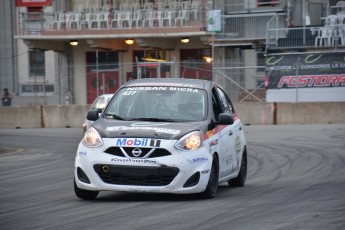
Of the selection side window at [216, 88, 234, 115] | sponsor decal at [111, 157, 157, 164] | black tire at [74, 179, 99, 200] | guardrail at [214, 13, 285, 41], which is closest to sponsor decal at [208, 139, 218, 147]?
sponsor decal at [111, 157, 157, 164]

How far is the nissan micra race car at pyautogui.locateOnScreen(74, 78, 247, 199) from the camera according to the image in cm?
1127

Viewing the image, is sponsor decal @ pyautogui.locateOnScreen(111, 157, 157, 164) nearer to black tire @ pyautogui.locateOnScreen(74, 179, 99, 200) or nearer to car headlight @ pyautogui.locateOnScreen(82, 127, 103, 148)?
car headlight @ pyautogui.locateOnScreen(82, 127, 103, 148)

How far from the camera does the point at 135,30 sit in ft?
139

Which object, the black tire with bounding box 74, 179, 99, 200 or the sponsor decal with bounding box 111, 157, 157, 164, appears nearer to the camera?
the sponsor decal with bounding box 111, 157, 157, 164

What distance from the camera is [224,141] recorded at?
12.6 meters

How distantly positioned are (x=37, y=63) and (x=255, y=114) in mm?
20274

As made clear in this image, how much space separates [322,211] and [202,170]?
5.60 ft

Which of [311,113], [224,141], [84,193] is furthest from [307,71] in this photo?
[84,193]

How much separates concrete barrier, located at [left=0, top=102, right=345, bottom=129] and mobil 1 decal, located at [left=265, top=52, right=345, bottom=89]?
1965mm

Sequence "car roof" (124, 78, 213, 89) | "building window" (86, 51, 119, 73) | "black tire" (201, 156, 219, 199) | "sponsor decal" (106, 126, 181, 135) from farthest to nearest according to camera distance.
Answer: "building window" (86, 51, 119, 73) → "car roof" (124, 78, 213, 89) → "black tire" (201, 156, 219, 199) → "sponsor decal" (106, 126, 181, 135)

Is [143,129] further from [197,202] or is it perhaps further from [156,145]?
[197,202]

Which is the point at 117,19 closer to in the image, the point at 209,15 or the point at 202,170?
the point at 209,15

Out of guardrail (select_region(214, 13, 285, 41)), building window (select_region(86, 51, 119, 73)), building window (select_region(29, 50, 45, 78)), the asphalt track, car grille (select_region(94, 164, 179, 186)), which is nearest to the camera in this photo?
the asphalt track

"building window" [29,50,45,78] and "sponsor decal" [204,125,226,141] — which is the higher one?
"sponsor decal" [204,125,226,141]
